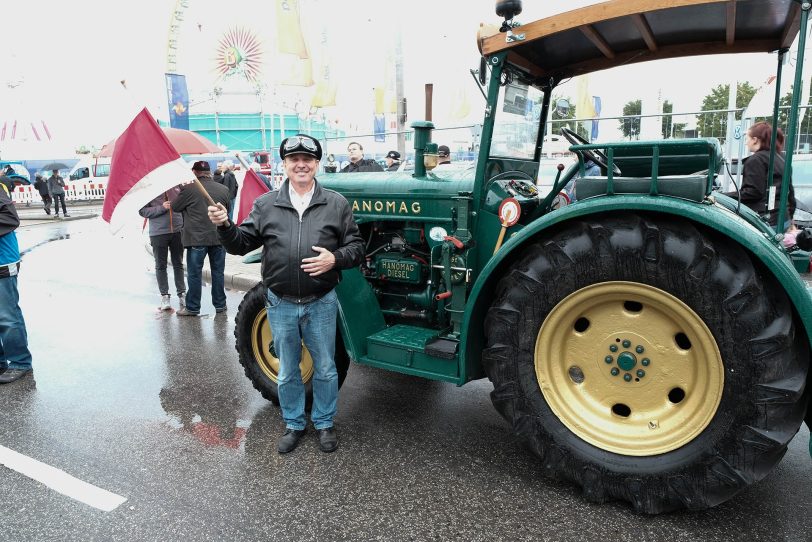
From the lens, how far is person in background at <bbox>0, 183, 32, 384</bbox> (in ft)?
14.7

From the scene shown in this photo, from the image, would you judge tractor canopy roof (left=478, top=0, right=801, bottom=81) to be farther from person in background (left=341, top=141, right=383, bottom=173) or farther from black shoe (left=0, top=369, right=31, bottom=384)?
person in background (left=341, top=141, right=383, bottom=173)

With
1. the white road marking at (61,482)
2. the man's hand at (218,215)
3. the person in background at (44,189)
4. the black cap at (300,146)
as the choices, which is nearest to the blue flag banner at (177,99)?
the person in background at (44,189)

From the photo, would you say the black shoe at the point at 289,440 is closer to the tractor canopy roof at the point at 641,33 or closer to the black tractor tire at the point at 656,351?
the black tractor tire at the point at 656,351

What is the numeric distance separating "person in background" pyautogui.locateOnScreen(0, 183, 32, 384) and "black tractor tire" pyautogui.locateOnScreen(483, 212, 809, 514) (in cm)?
395

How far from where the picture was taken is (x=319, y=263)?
3.11 metres

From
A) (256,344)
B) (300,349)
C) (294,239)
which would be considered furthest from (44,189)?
(294,239)

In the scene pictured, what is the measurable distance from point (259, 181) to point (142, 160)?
1.48 metres

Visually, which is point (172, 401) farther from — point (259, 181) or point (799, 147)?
point (799, 147)

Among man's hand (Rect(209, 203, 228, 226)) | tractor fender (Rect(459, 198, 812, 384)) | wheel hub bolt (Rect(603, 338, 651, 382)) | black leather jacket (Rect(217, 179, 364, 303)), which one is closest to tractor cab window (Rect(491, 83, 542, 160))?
tractor fender (Rect(459, 198, 812, 384))

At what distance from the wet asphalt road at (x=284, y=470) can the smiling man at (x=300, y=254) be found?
45 cm

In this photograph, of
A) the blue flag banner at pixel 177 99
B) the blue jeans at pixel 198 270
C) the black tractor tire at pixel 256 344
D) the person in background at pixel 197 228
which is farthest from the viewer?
the blue flag banner at pixel 177 99

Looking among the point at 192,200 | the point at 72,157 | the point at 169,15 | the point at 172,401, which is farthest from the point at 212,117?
the point at 172,401

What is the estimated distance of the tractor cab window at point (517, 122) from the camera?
349cm

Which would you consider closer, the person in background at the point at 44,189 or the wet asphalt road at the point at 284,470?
the wet asphalt road at the point at 284,470
